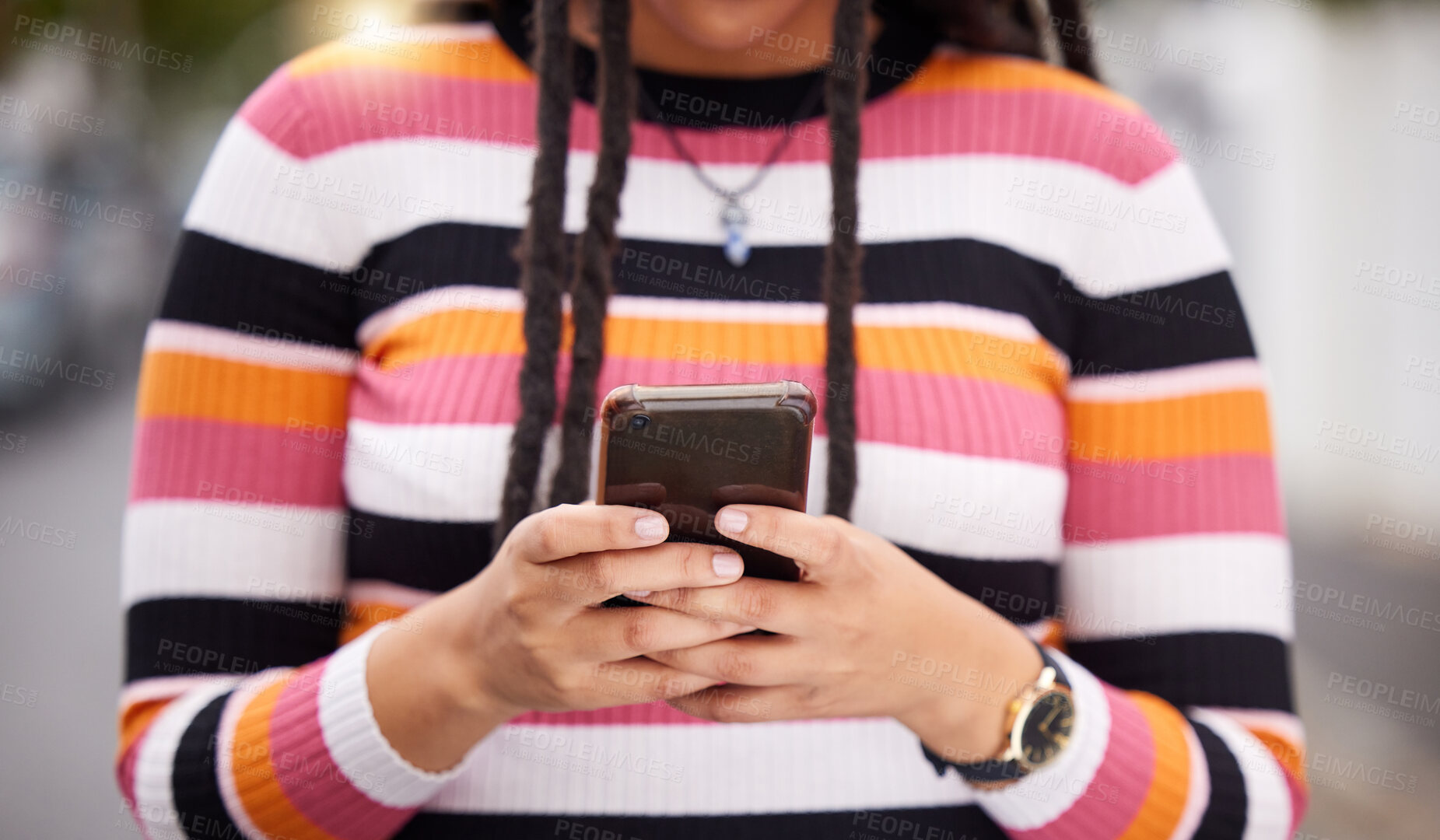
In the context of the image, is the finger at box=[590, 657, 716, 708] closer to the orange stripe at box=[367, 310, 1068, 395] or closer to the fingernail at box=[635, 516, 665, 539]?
the fingernail at box=[635, 516, 665, 539]

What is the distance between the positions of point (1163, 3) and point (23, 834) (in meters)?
6.51

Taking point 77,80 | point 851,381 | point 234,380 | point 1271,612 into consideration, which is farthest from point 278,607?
point 77,80

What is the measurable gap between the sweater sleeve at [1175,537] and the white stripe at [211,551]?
74 centimetres

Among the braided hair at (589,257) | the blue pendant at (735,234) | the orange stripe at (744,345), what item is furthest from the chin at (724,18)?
the orange stripe at (744,345)

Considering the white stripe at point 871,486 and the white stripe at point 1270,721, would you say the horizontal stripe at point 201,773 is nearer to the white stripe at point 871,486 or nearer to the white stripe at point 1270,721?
the white stripe at point 871,486

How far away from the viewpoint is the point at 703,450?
70cm

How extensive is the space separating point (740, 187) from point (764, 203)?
33mm

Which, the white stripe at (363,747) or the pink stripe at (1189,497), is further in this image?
the pink stripe at (1189,497)

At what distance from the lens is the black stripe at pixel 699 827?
99cm

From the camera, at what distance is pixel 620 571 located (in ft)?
2.27

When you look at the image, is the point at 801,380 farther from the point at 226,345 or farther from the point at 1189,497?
the point at 226,345

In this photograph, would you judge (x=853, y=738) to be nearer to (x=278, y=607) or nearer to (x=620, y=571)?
(x=620, y=571)

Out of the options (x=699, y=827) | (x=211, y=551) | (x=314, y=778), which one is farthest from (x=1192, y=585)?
(x=211, y=551)

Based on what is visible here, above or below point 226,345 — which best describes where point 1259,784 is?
below
